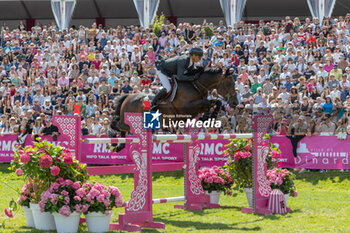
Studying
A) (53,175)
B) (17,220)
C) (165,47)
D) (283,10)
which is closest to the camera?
(53,175)

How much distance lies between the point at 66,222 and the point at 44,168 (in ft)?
2.41

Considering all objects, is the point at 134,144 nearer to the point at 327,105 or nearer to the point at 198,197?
the point at 198,197

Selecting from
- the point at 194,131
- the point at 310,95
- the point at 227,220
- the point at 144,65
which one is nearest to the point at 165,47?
the point at 144,65

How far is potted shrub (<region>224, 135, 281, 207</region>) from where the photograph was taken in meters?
9.48

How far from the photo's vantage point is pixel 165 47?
2075cm

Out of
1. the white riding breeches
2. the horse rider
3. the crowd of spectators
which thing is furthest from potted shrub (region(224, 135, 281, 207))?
the crowd of spectators

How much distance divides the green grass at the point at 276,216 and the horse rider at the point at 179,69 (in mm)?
2162

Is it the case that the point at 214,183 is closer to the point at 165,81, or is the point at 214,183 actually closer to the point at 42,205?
the point at 165,81

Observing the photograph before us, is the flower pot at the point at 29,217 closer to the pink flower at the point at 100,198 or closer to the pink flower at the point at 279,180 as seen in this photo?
the pink flower at the point at 100,198

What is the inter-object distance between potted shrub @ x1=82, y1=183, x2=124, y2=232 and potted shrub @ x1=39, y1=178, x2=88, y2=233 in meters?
0.09

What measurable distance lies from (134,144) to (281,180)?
2941mm

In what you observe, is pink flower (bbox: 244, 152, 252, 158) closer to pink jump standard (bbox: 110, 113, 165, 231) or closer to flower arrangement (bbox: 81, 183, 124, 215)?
pink jump standard (bbox: 110, 113, 165, 231)

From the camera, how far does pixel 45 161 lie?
6.91m

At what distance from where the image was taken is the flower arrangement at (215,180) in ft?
32.1
